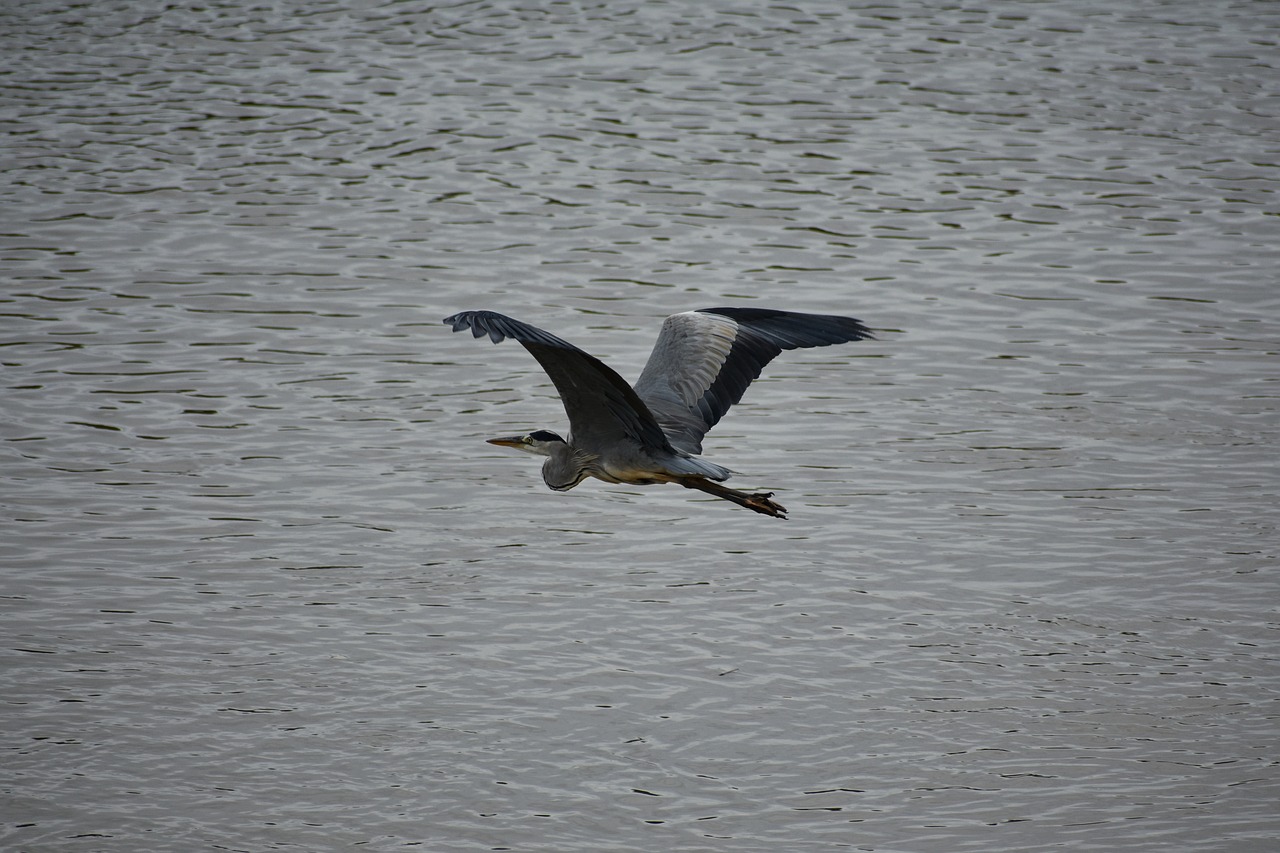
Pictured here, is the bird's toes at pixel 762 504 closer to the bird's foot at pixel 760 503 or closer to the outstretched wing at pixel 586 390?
the bird's foot at pixel 760 503

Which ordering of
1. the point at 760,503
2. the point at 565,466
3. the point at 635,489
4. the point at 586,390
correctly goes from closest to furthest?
the point at 586,390 → the point at 760,503 → the point at 565,466 → the point at 635,489

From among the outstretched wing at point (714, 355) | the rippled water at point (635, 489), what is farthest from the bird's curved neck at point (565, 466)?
the rippled water at point (635, 489)

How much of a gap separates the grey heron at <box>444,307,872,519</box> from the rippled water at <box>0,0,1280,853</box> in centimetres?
104

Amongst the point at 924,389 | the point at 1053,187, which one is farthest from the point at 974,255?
the point at 924,389

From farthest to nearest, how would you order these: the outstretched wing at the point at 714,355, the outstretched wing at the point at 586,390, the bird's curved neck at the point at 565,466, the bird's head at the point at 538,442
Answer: the bird's head at the point at 538,442 < the outstretched wing at the point at 714,355 < the bird's curved neck at the point at 565,466 < the outstretched wing at the point at 586,390

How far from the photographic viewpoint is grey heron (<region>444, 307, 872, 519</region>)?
7.62 metres

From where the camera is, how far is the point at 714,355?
28.1 feet

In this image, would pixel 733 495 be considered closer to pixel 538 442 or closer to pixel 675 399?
pixel 675 399

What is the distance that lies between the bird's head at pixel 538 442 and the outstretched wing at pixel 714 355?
50cm

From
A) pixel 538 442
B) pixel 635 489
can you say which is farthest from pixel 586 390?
pixel 635 489

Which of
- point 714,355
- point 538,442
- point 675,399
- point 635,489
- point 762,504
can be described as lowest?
point 635,489

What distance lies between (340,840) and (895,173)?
37.4ft

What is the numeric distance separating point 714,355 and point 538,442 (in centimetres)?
100

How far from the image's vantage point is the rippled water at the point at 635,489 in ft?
25.2
